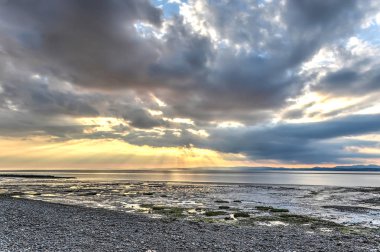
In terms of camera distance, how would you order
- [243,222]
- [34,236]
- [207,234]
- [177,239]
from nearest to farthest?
[34,236] < [177,239] < [207,234] < [243,222]

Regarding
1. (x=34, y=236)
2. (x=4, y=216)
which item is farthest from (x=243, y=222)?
(x=4, y=216)

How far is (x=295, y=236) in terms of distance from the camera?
2272cm

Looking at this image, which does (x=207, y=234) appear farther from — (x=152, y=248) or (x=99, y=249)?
(x=99, y=249)

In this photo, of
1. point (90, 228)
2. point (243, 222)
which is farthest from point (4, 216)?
point (243, 222)

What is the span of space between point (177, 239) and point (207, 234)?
3.32 m

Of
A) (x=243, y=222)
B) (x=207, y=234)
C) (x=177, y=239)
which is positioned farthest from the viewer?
(x=243, y=222)

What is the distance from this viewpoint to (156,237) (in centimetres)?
2038

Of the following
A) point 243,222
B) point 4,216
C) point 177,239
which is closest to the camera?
point 177,239

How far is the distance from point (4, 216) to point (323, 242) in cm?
2599

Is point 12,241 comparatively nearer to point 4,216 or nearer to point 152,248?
point 152,248

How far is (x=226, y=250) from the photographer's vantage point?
17562 millimetres

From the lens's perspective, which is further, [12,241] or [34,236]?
[34,236]

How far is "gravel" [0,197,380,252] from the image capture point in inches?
687

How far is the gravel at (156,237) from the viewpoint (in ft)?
57.2
